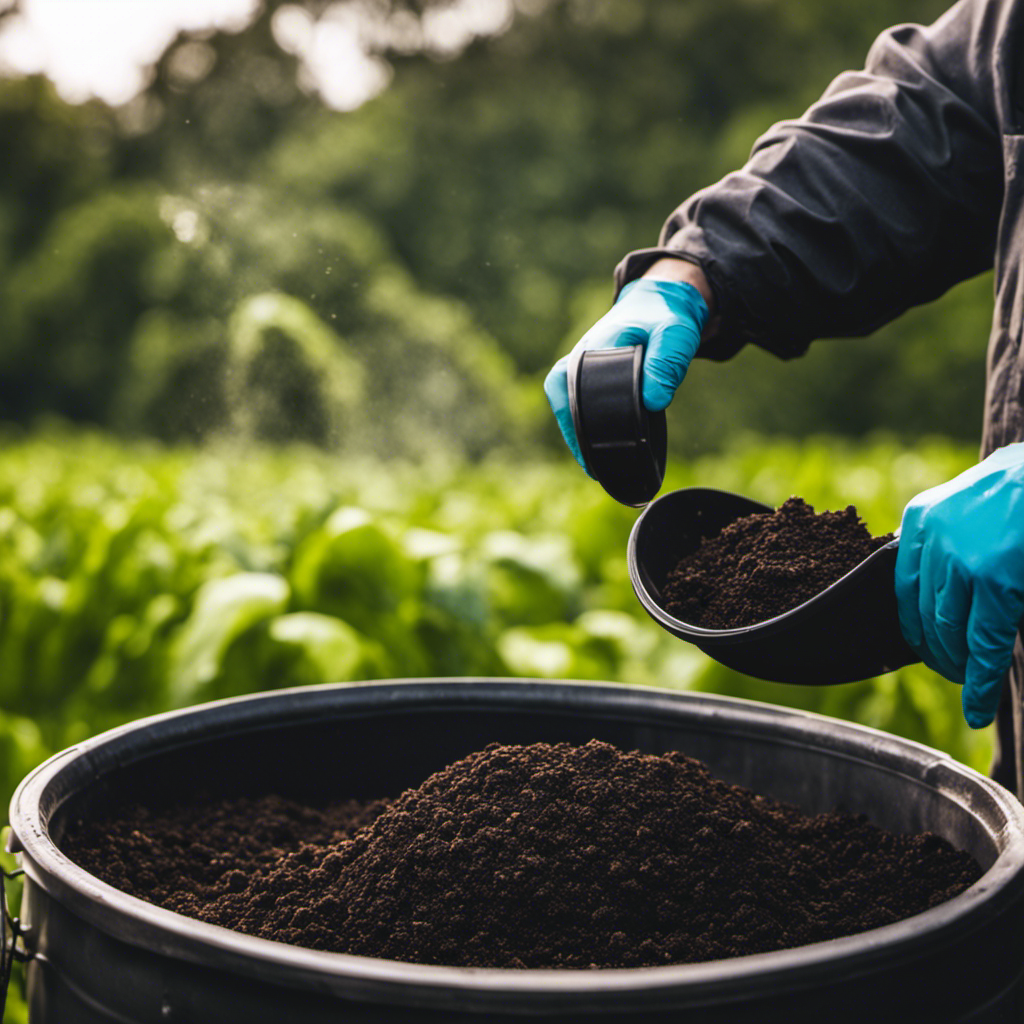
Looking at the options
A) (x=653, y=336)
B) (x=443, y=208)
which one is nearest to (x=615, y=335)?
(x=653, y=336)

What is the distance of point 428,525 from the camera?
3.25 metres

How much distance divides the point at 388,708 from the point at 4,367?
24.6 meters

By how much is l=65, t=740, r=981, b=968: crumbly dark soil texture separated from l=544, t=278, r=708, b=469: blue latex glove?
0.39 m

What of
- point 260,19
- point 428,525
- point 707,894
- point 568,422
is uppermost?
point 260,19

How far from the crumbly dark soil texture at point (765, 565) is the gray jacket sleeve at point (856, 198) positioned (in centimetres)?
31

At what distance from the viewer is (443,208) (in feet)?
69.0

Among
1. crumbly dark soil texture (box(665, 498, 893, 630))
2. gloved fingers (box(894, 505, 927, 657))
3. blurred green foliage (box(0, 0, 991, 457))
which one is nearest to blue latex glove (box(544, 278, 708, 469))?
crumbly dark soil texture (box(665, 498, 893, 630))

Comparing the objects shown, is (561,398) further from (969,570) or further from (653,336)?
(969,570)

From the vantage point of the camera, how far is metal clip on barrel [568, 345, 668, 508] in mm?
1081

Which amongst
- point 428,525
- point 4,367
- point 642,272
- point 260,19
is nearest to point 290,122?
point 260,19

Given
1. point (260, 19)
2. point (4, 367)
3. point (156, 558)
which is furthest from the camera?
point (260, 19)

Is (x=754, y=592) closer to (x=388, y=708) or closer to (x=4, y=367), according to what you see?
(x=388, y=708)

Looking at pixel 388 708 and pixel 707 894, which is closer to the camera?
pixel 707 894

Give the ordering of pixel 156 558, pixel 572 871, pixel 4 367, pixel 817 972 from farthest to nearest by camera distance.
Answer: pixel 4 367 < pixel 156 558 < pixel 572 871 < pixel 817 972
